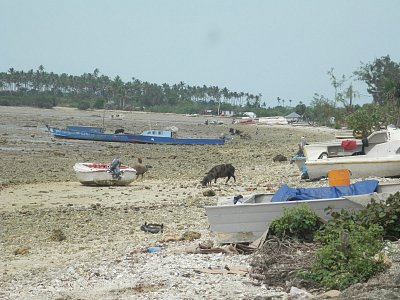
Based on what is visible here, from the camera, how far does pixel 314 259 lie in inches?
365

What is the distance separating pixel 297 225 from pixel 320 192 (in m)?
1.84

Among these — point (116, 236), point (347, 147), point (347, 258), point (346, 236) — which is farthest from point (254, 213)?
point (347, 147)

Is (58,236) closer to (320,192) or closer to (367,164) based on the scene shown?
(320,192)

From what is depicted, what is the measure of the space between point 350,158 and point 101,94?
150119 mm

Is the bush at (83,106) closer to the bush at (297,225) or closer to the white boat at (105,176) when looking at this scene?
the white boat at (105,176)

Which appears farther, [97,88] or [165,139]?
[97,88]

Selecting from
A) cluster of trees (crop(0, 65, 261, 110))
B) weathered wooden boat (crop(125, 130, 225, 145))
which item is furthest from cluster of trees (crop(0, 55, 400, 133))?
weathered wooden boat (crop(125, 130, 225, 145))

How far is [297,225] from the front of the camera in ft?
34.9

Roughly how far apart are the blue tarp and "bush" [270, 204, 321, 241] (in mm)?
933

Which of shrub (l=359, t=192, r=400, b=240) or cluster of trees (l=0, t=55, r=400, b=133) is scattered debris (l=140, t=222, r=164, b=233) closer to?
shrub (l=359, t=192, r=400, b=240)

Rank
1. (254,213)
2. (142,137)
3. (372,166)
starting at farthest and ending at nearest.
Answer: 1. (142,137)
2. (372,166)
3. (254,213)

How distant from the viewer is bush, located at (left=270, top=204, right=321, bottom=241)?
10570mm

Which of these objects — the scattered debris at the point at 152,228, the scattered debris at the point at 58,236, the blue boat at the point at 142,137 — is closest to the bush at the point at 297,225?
the scattered debris at the point at 152,228

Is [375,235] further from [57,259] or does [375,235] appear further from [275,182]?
[275,182]
